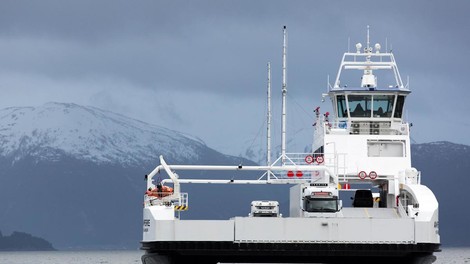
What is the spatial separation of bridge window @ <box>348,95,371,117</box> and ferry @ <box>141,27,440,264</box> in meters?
Answer: 0.04

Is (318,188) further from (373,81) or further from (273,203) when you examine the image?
(373,81)

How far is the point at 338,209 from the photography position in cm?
4097

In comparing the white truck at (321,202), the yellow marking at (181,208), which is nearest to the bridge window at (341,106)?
the white truck at (321,202)

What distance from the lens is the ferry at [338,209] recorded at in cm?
3741

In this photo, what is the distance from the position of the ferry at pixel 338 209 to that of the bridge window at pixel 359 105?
4 cm

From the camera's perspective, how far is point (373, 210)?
44.1 meters

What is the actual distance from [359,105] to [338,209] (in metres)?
9.49

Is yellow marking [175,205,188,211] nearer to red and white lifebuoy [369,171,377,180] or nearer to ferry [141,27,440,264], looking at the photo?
ferry [141,27,440,264]

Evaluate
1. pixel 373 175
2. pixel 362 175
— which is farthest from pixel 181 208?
pixel 373 175

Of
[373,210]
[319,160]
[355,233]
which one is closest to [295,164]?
[319,160]

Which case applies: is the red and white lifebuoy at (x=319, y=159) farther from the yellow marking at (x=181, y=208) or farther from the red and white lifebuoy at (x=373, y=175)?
the yellow marking at (x=181, y=208)

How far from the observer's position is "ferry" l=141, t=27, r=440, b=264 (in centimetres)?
3741

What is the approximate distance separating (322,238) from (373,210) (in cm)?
714

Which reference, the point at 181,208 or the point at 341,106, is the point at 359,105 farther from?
the point at 181,208
